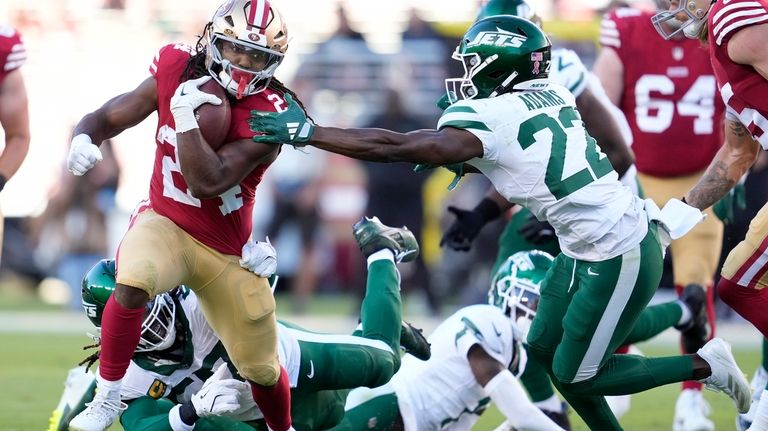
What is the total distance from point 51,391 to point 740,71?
14.2 feet

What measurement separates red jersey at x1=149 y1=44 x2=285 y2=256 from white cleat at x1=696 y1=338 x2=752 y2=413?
74.5 inches

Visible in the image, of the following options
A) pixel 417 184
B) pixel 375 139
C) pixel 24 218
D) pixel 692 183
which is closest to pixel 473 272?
pixel 417 184

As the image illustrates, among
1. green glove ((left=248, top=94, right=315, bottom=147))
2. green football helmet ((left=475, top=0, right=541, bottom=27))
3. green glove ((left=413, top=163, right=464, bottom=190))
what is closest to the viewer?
green glove ((left=248, top=94, right=315, bottom=147))

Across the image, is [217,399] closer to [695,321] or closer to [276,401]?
[276,401]

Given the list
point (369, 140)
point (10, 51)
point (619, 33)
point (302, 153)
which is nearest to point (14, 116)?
point (10, 51)

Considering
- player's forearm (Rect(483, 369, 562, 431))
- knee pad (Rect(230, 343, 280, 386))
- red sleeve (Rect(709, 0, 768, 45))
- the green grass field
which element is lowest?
the green grass field

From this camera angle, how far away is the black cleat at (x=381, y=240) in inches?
232

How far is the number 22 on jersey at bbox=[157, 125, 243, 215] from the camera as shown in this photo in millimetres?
4977

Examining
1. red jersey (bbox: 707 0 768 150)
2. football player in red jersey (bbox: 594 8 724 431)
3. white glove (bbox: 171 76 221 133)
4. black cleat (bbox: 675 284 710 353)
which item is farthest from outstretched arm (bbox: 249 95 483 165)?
football player in red jersey (bbox: 594 8 724 431)

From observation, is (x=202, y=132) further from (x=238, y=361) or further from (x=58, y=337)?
(x=58, y=337)

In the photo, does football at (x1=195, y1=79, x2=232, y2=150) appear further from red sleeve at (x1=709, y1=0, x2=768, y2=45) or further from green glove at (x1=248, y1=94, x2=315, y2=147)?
red sleeve at (x1=709, y1=0, x2=768, y2=45)

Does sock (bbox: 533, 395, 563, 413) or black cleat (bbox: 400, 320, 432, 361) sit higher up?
black cleat (bbox: 400, 320, 432, 361)

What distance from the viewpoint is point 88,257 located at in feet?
42.4

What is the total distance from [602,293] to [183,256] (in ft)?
5.14
